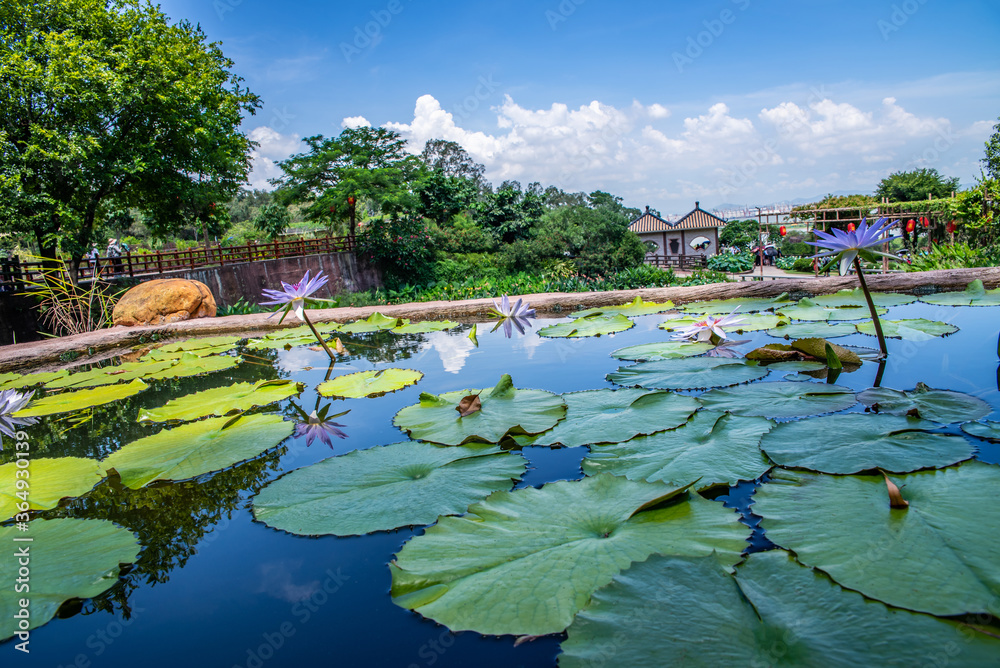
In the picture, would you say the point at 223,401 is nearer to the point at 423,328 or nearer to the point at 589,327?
the point at 423,328

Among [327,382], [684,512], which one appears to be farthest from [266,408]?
[684,512]

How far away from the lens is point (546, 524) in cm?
130

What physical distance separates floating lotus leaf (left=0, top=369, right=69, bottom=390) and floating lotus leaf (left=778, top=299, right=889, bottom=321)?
18.7 feet

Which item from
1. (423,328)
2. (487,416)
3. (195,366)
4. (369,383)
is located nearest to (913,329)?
(487,416)

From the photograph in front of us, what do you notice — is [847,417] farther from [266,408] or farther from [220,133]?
[220,133]

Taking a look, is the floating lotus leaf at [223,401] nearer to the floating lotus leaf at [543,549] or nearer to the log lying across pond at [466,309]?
the floating lotus leaf at [543,549]

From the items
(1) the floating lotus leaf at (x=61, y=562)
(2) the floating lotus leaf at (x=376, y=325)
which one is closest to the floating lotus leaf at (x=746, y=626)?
(1) the floating lotus leaf at (x=61, y=562)

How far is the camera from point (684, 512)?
1.28 m

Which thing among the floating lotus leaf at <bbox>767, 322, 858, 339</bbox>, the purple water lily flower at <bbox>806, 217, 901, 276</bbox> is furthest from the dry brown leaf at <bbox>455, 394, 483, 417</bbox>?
the floating lotus leaf at <bbox>767, 322, 858, 339</bbox>

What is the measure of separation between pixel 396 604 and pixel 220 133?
577 inches

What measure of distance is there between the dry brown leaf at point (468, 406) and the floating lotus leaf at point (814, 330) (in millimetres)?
2195

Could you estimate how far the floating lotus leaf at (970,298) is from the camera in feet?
13.2

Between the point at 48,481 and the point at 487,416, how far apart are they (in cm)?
161

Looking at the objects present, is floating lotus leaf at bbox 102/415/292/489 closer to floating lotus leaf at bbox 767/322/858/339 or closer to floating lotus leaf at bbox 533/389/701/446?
floating lotus leaf at bbox 533/389/701/446
